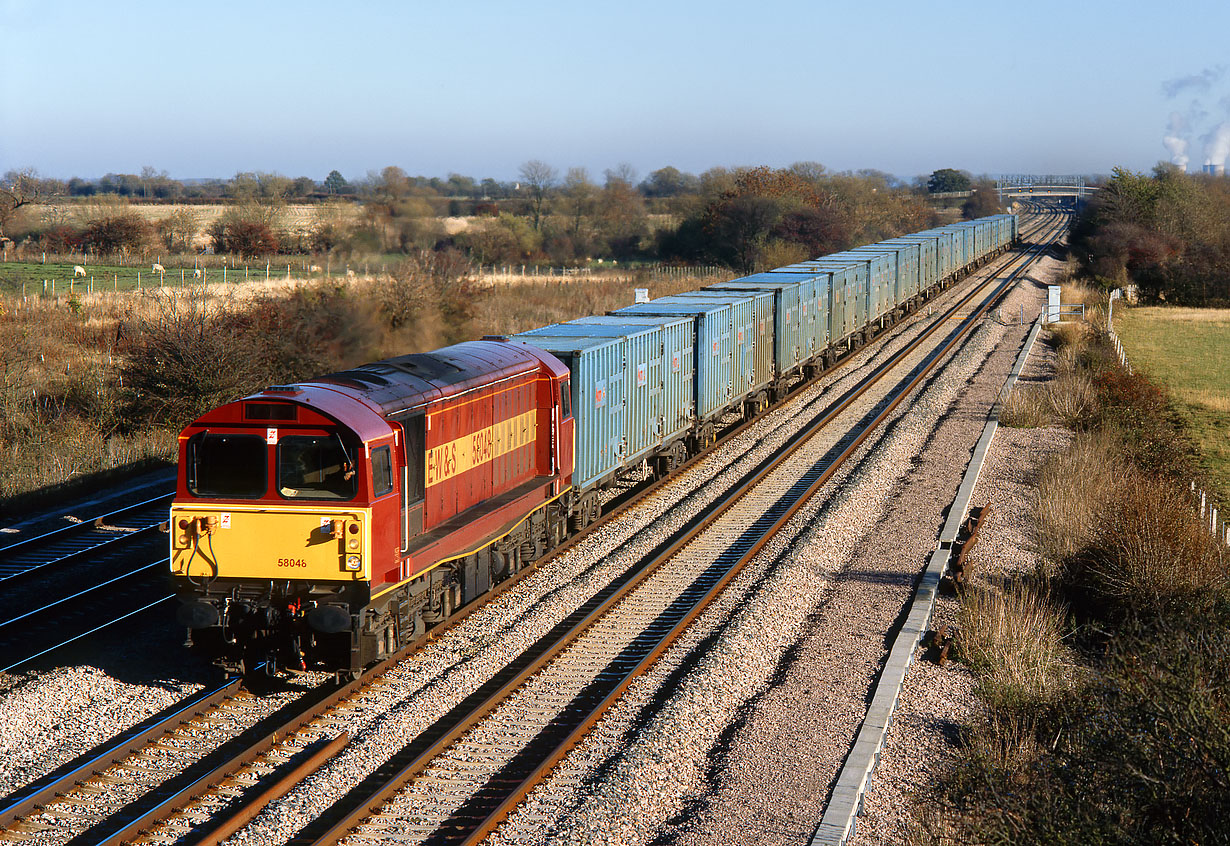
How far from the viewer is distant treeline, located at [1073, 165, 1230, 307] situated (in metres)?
62.3

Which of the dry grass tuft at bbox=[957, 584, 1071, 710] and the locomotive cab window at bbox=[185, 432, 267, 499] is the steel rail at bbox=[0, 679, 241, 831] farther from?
the dry grass tuft at bbox=[957, 584, 1071, 710]

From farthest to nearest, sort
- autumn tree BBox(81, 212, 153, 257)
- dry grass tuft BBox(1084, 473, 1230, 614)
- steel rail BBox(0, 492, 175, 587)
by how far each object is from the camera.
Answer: autumn tree BBox(81, 212, 153, 257), steel rail BBox(0, 492, 175, 587), dry grass tuft BBox(1084, 473, 1230, 614)

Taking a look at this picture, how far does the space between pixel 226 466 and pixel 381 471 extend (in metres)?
1.55

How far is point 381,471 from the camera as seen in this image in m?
11.4

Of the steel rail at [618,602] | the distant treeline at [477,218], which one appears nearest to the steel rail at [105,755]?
the steel rail at [618,602]

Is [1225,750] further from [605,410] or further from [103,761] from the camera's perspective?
[605,410]

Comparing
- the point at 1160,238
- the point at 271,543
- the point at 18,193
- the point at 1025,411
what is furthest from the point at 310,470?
the point at 1160,238

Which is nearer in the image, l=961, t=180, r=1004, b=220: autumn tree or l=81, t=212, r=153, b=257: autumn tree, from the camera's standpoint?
l=81, t=212, r=153, b=257: autumn tree

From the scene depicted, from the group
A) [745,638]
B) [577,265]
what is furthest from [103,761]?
[577,265]

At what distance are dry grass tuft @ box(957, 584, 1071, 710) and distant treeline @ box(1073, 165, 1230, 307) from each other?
55.6 metres

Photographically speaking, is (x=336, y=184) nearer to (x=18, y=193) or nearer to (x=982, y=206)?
(x=18, y=193)

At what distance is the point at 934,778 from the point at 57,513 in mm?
17072

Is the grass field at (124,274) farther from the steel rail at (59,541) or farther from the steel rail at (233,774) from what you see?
the steel rail at (233,774)

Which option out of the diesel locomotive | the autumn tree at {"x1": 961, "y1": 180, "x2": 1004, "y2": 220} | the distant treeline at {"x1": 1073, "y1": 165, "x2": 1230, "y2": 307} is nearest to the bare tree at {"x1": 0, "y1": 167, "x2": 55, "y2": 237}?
the diesel locomotive
